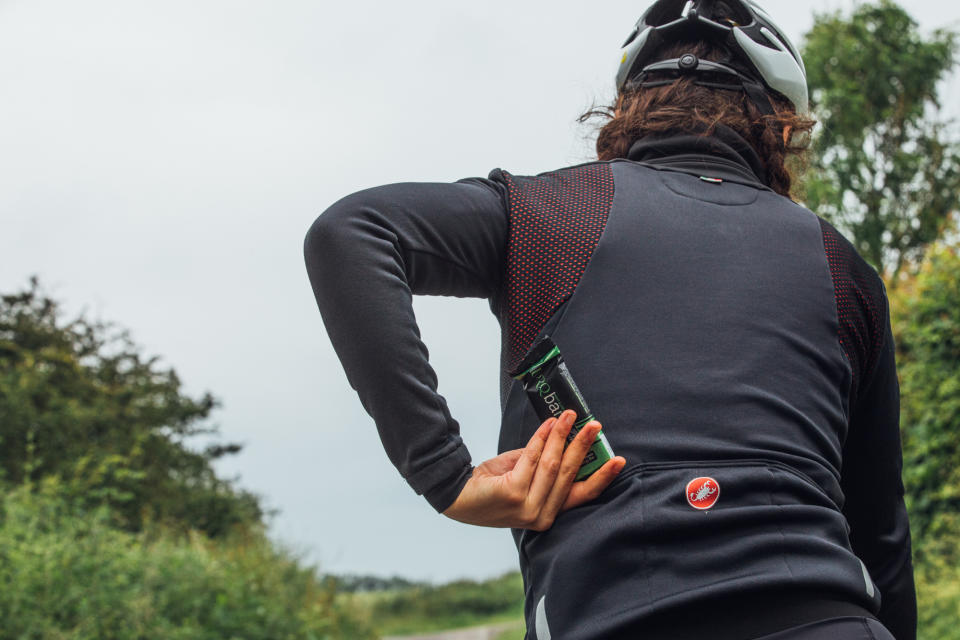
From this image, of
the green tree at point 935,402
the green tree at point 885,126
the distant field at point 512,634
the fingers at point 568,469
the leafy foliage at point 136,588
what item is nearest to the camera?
the fingers at point 568,469

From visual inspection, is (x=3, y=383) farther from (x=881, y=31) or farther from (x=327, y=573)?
(x=881, y=31)

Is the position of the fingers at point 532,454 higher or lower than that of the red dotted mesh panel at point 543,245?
lower

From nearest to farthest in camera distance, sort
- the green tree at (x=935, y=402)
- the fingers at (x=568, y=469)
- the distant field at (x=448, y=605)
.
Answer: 1. the fingers at (x=568, y=469)
2. the green tree at (x=935, y=402)
3. the distant field at (x=448, y=605)

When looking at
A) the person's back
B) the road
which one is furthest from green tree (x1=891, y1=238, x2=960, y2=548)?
the road

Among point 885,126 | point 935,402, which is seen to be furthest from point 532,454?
point 885,126

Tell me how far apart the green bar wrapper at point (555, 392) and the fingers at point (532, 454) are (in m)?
0.02

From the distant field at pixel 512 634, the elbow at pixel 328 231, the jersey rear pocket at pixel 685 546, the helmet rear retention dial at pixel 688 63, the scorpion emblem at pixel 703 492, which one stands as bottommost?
the distant field at pixel 512 634

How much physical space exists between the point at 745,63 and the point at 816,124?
0.23 meters

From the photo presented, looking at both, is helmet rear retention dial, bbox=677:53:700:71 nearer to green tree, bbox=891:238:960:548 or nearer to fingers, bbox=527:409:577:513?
fingers, bbox=527:409:577:513

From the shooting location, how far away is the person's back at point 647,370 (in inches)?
56.2

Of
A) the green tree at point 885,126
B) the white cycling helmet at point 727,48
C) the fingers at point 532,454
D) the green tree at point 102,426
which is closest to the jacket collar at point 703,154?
the white cycling helmet at point 727,48

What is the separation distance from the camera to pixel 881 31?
2341 cm

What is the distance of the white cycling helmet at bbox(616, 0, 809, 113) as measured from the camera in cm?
206

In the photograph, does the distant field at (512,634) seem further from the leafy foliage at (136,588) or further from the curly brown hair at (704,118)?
the curly brown hair at (704,118)
